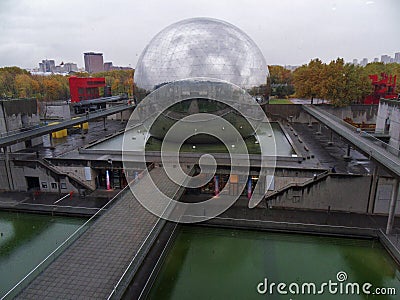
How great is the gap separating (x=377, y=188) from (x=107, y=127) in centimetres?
2488

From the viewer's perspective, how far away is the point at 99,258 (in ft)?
30.9

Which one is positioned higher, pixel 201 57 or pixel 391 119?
pixel 201 57

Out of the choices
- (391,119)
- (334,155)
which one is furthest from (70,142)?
(391,119)

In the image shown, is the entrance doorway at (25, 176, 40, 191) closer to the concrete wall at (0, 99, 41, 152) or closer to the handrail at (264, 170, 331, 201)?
the concrete wall at (0, 99, 41, 152)

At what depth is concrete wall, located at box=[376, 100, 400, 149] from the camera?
19.5m

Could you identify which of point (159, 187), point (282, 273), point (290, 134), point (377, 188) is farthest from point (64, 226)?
point (290, 134)

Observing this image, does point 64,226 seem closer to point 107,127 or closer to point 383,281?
point 383,281

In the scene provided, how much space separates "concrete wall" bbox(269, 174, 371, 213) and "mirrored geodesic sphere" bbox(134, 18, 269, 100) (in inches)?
276

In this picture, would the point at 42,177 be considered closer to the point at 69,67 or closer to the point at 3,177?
the point at 3,177

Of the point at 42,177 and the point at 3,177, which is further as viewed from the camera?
the point at 3,177

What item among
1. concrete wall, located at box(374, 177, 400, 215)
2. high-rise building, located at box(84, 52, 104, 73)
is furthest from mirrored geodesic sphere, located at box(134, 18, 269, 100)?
high-rise building, located at box(84, 52, 104, 73)

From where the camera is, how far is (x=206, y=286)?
10805 mm

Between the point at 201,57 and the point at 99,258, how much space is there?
12.5m

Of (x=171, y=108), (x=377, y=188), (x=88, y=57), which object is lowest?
(x=377, y=188)
